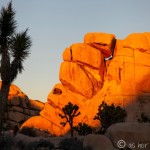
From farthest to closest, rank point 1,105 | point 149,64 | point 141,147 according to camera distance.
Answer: point 149,64
point 1,105
point 141,147

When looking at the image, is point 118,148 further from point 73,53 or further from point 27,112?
point 27,112

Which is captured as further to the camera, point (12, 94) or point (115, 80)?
point (12, 94)

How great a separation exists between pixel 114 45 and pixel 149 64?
19.0ft

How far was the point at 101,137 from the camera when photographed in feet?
47.2

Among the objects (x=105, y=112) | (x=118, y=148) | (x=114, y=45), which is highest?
(x=114, y=45)

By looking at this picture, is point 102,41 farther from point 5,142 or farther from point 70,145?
point 70,145

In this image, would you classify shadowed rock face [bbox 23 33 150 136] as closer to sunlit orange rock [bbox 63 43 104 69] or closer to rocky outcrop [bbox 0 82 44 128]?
sunlit orange rock [bbox 63 43 104 69]

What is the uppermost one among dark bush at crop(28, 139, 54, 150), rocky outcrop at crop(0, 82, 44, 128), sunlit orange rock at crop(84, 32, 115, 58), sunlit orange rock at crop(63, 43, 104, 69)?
sunlit orange rock at crop(84, 32, 115, 58)

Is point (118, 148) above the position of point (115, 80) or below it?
below

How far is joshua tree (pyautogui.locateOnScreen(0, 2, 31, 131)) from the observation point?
616 inches

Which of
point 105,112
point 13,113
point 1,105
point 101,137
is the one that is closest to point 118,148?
point 101,137

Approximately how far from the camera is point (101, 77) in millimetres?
40719

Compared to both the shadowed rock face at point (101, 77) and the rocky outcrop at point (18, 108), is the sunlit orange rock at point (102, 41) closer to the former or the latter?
the shadowed rock face at point (101, 77)

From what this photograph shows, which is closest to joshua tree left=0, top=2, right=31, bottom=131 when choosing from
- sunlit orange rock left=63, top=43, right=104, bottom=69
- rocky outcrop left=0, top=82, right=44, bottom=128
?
sunlit orange rock left=63, top=43, right=104, bottom=69
